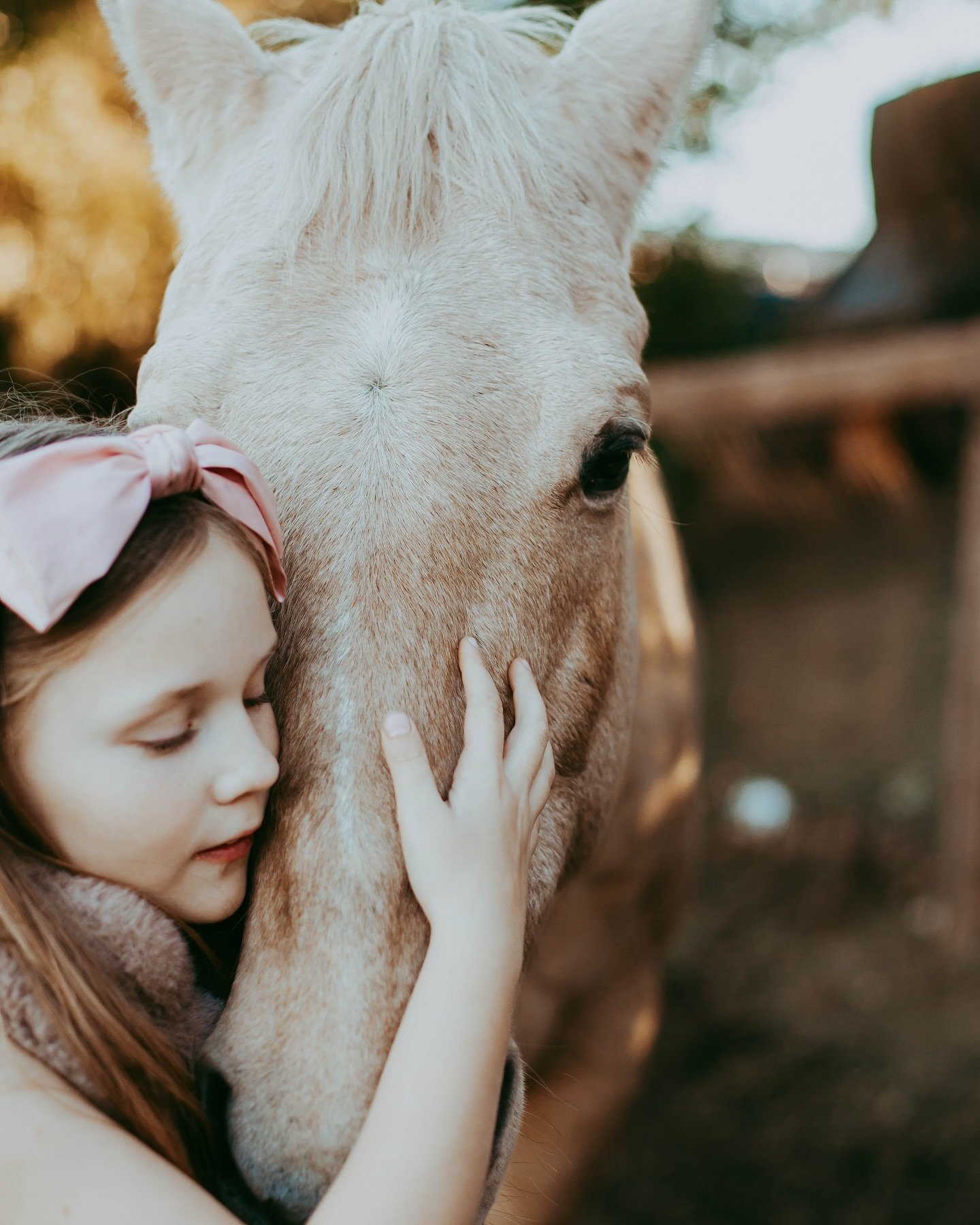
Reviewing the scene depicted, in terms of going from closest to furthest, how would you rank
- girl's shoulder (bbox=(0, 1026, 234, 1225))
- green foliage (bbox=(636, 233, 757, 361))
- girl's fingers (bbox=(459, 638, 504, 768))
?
girl's shoulder (bbox=(0, 1026, 234, 1225)), girl's fingers (bbox=(459, 638, 504, 768)), green foliage (bbox=(636, 233, 757, 361))

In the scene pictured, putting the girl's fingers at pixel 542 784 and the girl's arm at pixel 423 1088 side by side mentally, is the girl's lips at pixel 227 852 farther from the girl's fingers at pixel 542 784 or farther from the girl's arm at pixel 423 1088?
the girl's fingers at pixel 542 784

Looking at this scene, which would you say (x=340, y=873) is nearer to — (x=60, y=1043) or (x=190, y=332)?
(x=60, y=1043)

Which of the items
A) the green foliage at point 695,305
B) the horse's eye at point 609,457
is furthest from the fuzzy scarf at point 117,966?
the green foliage at point 695,305

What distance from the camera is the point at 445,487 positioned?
1.12 m

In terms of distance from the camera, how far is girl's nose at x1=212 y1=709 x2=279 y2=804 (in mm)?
983

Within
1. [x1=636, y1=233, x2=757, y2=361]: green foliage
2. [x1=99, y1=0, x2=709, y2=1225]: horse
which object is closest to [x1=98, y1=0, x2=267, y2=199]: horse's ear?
[x1=99, y1=0, x2=709, y2=1225]: horse

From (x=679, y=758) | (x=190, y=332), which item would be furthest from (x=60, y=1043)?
(x=679, y=758)

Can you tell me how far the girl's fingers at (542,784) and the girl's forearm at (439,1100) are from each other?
0.54ft

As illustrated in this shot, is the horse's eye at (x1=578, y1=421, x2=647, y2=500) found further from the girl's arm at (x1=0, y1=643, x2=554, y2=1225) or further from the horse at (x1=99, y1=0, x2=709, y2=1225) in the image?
the girl's arm at (x1=0, y1=643, x2=554, y2=1225)

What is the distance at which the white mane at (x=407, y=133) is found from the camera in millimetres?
1298

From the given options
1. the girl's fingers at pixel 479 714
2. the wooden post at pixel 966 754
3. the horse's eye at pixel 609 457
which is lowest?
the wooden post at pixel 966 754

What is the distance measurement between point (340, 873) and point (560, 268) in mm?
831

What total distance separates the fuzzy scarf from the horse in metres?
0.08

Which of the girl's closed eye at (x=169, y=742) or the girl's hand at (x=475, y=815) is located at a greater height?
the girl's closed eye at (x=169, y=742)
